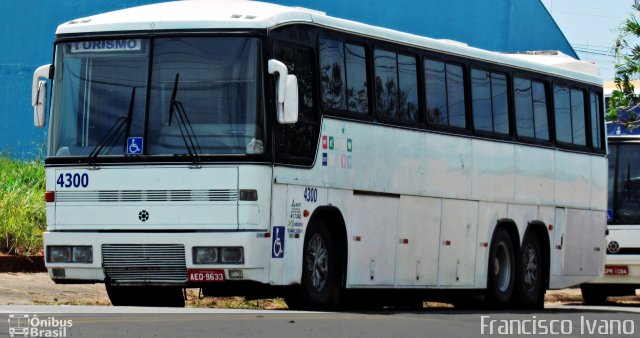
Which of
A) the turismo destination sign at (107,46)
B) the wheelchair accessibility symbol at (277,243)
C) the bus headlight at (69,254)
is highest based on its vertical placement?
the turismo destination sign at (107,46)

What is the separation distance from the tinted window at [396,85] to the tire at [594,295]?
8.93 m

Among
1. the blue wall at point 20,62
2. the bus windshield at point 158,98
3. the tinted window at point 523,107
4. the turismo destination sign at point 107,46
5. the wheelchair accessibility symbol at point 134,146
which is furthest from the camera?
the blue wall at point 20,62

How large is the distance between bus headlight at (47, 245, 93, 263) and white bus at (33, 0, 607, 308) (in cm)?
1

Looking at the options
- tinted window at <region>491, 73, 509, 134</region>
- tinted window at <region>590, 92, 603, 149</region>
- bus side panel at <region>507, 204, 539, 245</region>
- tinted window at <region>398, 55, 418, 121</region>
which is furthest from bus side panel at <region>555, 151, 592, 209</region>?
tinted window at <region>398, 55, 418, 121</region>

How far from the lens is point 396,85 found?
60.1ft

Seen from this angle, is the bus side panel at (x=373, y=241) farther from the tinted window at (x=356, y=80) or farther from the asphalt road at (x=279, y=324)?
the asphalt road at (x=279, y=324)

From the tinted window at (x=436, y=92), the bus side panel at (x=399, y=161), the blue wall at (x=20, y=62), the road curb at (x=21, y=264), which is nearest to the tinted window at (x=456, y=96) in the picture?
the tinted window at (x=436, y=92)

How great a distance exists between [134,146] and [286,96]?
5.33ft

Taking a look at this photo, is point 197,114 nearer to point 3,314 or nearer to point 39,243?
point 3,314

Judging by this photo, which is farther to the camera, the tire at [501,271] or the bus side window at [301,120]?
the tire at [501,271]

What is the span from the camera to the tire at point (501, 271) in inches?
820

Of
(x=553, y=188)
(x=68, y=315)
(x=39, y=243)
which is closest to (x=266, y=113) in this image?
(x=68, y=315)

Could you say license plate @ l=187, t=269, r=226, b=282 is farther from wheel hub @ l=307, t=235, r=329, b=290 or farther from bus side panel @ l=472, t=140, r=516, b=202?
bus side panel @ l=472, t=140, r=516, b=202

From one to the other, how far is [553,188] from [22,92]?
42.2 ft
